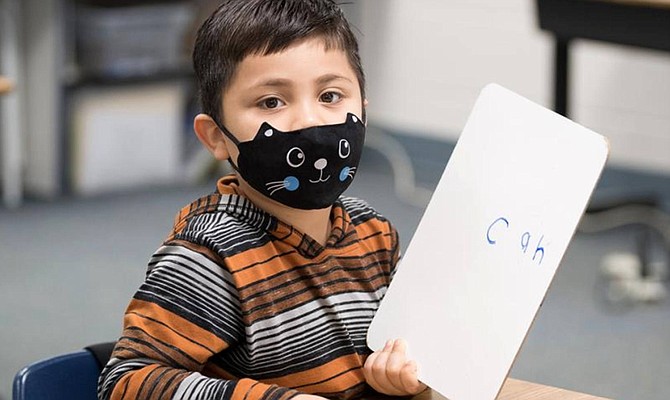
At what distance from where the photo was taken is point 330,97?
1.32 m

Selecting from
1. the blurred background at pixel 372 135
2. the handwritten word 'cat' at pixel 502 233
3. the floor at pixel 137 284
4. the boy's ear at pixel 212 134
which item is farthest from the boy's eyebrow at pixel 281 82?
the blurred background at pixel 372 135

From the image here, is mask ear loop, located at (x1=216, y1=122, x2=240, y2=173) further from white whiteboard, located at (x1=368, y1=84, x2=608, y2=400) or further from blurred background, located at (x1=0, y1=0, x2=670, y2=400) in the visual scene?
blurred background, located at (x1=0, y1=0, x2=670, y2=400)

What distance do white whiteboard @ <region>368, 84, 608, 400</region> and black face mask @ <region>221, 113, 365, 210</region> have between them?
102mm

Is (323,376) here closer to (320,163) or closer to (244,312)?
(244,312)

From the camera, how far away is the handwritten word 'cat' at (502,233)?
3.79ft

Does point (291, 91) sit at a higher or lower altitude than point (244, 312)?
higher

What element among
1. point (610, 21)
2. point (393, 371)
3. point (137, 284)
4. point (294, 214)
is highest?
point (294, 214)

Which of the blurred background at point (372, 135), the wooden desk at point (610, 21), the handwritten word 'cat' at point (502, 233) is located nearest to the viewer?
the handwritten word 'cat' at point (502, 233)

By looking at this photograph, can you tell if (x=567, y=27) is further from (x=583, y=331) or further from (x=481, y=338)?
(x=481, y=338)

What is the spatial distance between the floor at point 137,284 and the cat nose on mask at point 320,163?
152 cm

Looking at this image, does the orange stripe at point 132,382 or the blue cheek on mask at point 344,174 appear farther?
the blue cheek on mask at point 344,174

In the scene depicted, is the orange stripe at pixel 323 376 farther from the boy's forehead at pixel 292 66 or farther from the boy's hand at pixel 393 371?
the boy's forehead at pixel 292 66

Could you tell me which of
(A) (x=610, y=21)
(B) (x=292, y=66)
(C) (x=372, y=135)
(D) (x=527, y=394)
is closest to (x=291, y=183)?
(B) (x=292, y=66)

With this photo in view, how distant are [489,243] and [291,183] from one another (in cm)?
21
